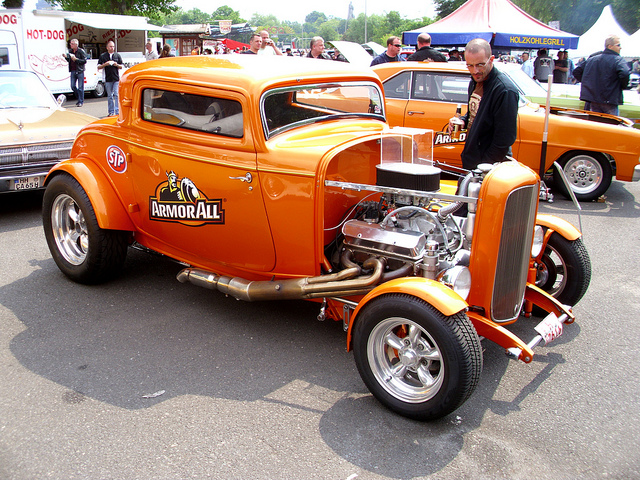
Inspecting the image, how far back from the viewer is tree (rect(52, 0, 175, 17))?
31438mm

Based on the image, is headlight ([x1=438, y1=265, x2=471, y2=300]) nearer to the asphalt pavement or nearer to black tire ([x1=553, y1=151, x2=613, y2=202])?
the asphalt pavement

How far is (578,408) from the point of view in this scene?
124 inches

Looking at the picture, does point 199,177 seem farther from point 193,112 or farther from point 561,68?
point 561,68

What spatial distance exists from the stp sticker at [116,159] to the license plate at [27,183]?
7.90ft

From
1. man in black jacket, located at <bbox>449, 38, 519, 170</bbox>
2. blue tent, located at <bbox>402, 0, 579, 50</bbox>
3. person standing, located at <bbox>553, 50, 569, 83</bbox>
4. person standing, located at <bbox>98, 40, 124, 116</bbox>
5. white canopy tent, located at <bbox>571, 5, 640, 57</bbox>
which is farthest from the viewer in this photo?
white canopy tent, located at <bbox>571, 5, 640, 57</bbox>

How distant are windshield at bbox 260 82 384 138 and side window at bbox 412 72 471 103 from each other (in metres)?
3.15

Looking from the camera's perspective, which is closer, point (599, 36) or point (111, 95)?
point (111, 95)

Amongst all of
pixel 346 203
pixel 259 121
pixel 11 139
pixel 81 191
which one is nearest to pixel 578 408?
pixel 346 203

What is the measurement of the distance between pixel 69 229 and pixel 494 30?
1158cm

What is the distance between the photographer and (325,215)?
3676 mm

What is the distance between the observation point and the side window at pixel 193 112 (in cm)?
381

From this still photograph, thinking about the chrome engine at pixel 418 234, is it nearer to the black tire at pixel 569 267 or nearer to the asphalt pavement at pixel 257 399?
the asphalt pavement at pixel 257 399

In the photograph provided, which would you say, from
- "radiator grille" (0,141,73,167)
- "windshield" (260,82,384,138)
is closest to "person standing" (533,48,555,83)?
"windshield" (260,82,384,138)

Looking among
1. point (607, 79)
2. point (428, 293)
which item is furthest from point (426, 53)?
point (428, 293)
